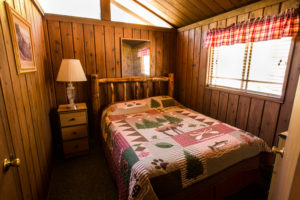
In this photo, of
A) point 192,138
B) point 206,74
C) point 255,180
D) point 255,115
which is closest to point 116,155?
point 192,138

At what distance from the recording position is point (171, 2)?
246 centimetres

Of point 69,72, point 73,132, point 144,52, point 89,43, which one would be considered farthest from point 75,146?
point 144,52

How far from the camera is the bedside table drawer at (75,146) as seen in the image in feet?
7.19

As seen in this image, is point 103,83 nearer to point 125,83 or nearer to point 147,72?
point 125,83

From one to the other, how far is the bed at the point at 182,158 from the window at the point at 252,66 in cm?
70

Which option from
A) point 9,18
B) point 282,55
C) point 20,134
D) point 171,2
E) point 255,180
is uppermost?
point 171,2

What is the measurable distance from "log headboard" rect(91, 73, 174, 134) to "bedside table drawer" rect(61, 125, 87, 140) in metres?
0.37

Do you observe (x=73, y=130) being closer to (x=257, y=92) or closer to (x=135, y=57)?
(x=135, y=57)

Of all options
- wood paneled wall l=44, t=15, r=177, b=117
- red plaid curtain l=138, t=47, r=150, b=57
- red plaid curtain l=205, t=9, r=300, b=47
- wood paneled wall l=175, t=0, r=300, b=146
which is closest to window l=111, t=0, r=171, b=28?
wood paneled wall l=44, t=15, r=177, b=117

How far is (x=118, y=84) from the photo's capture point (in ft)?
9.35

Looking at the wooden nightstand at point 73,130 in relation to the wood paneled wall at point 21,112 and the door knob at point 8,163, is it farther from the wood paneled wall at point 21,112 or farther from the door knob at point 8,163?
the door knob at point 8,163

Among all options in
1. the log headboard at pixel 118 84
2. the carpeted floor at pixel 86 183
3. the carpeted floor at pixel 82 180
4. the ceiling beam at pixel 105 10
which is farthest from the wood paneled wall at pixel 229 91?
the carpeted floor at pixel 82 180

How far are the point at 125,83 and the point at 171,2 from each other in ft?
4.91

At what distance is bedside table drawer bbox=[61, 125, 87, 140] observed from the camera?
2.15m
